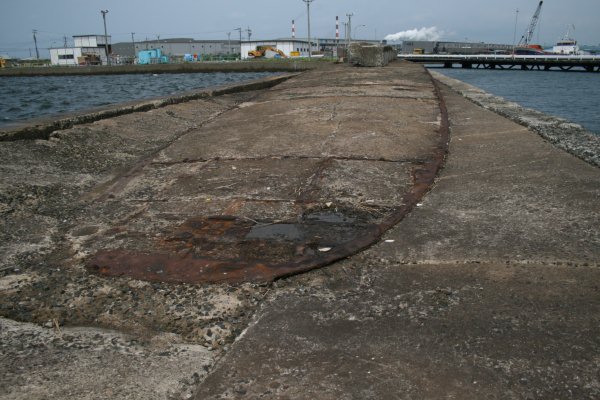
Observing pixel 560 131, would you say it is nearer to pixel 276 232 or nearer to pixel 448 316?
pixel 276 232

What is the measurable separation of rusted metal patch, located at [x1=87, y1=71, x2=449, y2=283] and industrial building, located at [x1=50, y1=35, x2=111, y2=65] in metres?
61.0

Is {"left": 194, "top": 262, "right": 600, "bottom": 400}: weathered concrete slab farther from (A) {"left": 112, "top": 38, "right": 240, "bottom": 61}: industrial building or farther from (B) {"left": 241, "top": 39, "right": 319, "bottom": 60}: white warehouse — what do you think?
(A) {"left": 112, "top": 38, "right": 240, "bottom": 61}: industrial building

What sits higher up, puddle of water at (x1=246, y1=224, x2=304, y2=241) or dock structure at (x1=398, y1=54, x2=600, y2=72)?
dock structure at (x1=398, y1=54, x2=600, y2=72)

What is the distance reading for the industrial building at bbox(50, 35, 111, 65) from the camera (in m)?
59.1

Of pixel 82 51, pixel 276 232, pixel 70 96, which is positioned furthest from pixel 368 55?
pixel 82 51

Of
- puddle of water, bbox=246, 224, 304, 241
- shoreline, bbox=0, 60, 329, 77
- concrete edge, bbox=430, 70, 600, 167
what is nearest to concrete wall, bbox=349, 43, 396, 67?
concrete edge, bbox=430, 70, 600, 167

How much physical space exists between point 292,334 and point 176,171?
7.88ft

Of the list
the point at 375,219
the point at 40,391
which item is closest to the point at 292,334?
the point at 40,391

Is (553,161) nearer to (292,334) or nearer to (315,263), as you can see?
(315,263)

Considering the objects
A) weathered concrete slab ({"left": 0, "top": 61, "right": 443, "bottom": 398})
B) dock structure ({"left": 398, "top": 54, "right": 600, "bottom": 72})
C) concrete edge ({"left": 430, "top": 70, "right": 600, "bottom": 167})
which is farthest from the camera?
dock structure ({"left": 398, "top": 54, "right": 600, "bottom": 72})

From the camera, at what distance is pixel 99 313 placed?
178 cm

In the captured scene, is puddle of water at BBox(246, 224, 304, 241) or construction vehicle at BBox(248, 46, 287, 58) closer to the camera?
puddle of water at BBox(246, 224, 304, 241)

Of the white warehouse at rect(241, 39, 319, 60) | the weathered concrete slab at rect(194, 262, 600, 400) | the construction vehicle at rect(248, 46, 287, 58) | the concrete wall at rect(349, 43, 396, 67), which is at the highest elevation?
the white warehouse at rect(241, 39, 319, 60)

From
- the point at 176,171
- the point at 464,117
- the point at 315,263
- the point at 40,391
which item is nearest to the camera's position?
the point at 40,391
